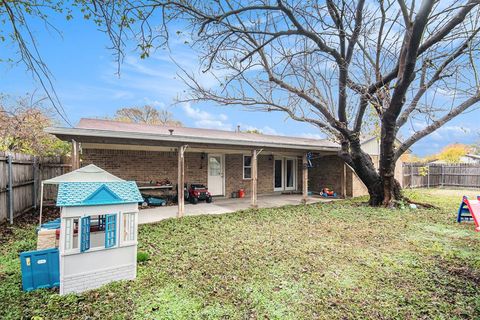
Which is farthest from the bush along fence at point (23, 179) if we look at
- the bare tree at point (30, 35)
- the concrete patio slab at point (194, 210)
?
the bare tree at point (30, 35)

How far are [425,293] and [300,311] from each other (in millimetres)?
1837

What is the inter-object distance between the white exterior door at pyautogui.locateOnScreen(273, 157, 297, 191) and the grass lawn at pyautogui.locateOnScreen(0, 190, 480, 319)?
728 cm

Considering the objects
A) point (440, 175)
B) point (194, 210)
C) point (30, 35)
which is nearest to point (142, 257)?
point (30, 35)

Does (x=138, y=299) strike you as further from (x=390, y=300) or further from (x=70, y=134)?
(x=70, y=134)

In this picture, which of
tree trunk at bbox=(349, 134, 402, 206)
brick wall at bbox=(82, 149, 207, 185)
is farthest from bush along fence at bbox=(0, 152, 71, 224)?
tree trunk at bbox=(349, 134, 402, 206)

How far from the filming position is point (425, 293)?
3.48m

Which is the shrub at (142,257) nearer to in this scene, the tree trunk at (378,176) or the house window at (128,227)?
the house window at (128,227)

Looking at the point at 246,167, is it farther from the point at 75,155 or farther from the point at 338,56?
the point at 75,155

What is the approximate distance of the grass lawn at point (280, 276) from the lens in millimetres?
3049

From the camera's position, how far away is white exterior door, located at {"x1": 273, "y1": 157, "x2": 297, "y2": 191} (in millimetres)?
14109

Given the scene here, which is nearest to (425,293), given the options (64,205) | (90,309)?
(90,309)

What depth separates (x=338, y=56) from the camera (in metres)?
8.45

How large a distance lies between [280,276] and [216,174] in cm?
853

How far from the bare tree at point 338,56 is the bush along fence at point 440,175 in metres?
8.82
